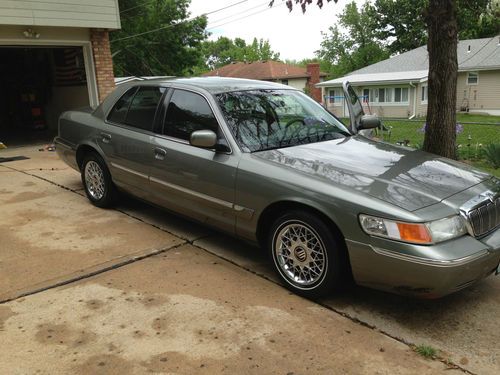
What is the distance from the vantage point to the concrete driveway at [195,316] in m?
2.97

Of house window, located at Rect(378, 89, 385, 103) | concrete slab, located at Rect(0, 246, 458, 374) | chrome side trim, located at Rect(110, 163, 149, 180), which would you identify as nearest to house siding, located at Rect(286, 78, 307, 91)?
house window, located at Rect(378, 89, 385, 103)

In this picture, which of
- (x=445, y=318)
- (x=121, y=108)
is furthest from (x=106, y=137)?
(x=445, y=318)

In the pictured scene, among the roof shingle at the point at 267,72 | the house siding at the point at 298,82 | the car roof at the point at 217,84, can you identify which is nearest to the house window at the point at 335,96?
the roof shingle at the point at 267,72

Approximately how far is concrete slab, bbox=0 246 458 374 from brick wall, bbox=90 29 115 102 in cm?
849

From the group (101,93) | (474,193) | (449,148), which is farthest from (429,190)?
(101,93)

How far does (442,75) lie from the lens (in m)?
6.74

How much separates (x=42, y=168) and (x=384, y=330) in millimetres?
6917

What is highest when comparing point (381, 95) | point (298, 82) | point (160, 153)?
point (298, 82)

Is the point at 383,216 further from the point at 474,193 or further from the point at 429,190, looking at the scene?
the point at 474,193

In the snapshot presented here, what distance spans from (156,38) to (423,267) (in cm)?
3219

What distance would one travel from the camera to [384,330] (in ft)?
11.1

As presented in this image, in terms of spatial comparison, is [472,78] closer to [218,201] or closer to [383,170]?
[383,170]

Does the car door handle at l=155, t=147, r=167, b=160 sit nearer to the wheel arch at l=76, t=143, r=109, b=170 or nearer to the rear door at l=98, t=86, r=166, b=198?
the rear door at l=98, t=86, r=166, b=198

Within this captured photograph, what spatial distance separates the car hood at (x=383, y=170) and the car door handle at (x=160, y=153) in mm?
1096
